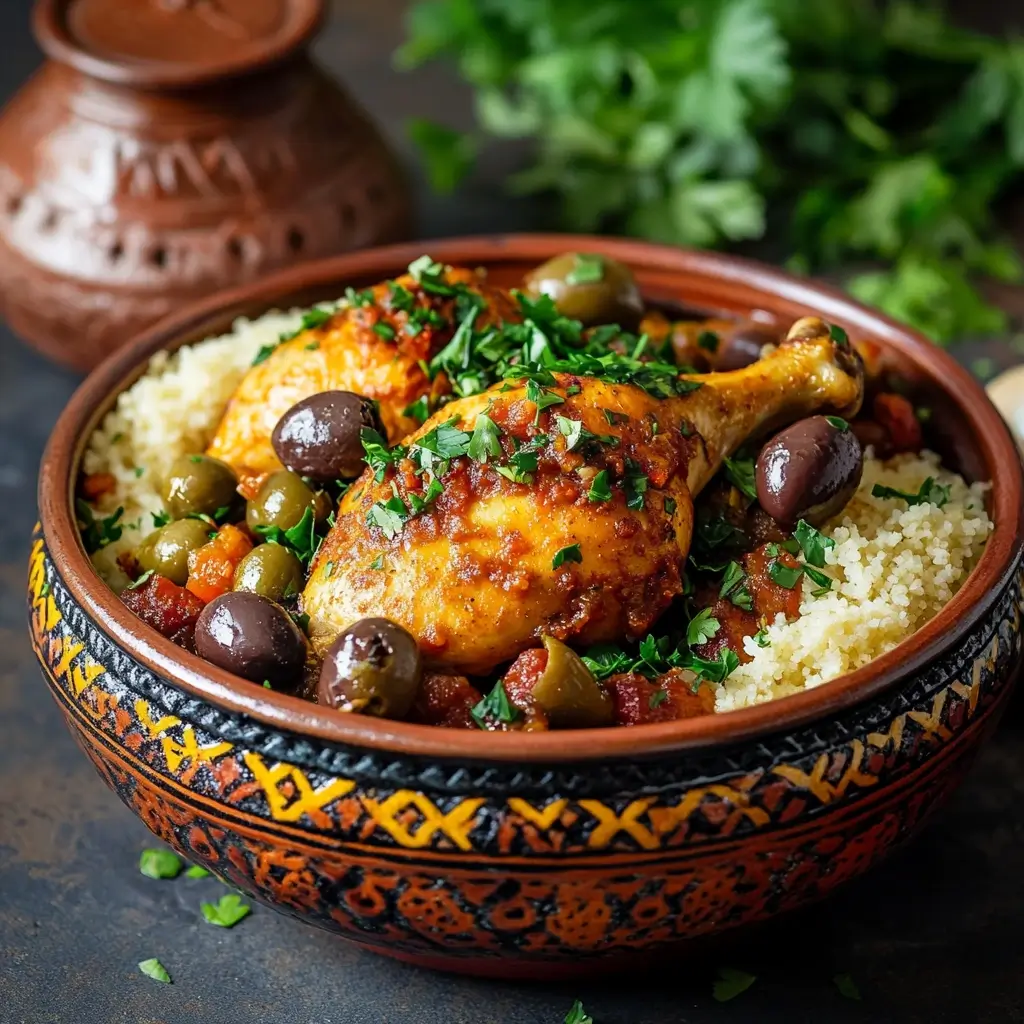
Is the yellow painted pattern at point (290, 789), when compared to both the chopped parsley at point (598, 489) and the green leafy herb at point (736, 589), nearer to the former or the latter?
the chopped parsley at point (598, 489)

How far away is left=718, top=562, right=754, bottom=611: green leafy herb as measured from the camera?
3.11 metres

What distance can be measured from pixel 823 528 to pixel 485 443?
2.84 feet

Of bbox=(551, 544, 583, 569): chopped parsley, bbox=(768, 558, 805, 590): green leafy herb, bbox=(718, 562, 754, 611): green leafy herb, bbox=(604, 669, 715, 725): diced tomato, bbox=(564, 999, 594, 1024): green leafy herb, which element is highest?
bbox=(551, 544, 583, 569): chopped parsley

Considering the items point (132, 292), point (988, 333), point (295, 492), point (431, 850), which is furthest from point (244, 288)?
point (988, 333)

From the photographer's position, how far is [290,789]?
8.65 feet

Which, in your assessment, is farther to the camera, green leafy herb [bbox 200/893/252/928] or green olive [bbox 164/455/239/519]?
green olive [bbox 164/455/239/519]

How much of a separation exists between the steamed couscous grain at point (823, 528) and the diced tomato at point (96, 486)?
22 mm

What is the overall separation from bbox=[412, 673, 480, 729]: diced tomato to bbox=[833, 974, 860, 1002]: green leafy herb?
1.03 meters

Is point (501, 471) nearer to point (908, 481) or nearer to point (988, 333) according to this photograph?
point (908, 481)

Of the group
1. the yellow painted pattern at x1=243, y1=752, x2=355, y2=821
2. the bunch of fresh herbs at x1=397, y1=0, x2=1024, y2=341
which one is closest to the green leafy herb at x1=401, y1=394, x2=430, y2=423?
the yellow painted pattern at x1=243, y1=752, x2=355, y2=821

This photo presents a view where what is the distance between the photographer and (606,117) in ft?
20.1

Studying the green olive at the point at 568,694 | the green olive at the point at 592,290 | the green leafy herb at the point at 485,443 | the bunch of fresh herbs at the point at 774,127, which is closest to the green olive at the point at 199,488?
the green leafy herb at the point at 485,443

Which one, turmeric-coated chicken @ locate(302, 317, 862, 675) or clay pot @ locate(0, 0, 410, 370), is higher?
turmeric-coated chicken @ locate(302, 317, 862, 675)

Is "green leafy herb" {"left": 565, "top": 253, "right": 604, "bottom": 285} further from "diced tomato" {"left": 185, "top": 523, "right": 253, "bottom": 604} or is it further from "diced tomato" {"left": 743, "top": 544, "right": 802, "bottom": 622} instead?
"diced tomato" {"left": 185, "top": 523, "right": 253, "bottom": 604}
